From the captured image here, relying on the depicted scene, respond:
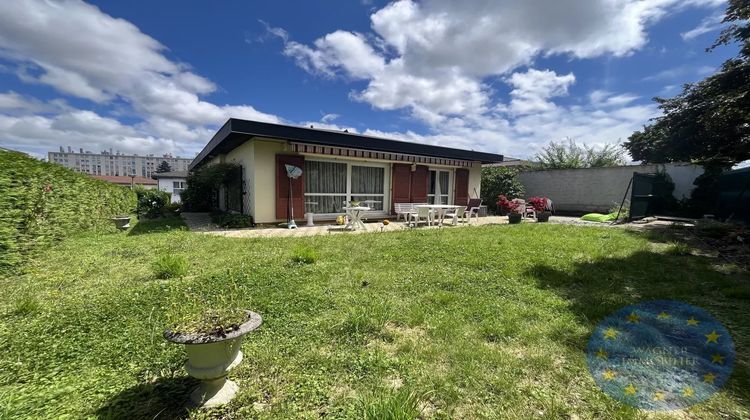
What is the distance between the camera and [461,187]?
1364 cm

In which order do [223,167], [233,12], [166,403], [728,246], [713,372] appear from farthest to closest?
[223,167] → [233,12] → [728,246] → [713,372] → [166,403]

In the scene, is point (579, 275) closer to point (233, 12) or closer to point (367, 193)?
point (367, 193)

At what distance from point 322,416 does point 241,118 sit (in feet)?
24.5

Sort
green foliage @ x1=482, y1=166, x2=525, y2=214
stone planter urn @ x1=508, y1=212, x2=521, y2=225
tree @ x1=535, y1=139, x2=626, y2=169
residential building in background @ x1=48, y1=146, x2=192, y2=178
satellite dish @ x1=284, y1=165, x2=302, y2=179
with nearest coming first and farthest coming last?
satellite dish @ x1=284, y1=165, x2=302, y2=179, stone planter urn @ x1=508, y1=212, x2=521, y2=225, green foliage @ x1=482, y1=166, x2=525, y2=214, tree @ x1=535, y1=139, x2=626, y2=169, residential building in background @ x1=48, y1=146, x2=192, y2=178

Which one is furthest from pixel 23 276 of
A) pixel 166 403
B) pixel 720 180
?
pixel 720 180

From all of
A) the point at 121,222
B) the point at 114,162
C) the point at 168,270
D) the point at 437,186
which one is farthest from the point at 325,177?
the point at 114,162

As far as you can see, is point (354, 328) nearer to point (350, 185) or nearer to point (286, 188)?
point (286, 188)

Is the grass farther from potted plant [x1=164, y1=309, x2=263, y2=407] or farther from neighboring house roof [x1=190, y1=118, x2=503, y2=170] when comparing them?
neighboring house roof [x1=190, y1=118, x2=503, y2=170]

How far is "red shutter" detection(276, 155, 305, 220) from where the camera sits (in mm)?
9109

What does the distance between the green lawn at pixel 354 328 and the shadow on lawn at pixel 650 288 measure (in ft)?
0.08

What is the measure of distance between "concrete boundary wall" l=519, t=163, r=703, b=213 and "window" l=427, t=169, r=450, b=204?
7090 mm

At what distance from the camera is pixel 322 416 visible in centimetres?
167

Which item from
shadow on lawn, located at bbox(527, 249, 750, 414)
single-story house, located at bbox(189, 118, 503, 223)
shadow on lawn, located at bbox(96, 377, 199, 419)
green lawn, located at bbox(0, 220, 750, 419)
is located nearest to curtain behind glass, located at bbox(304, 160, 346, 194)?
single-story house, located at bbox(189, 118, 503, 223)

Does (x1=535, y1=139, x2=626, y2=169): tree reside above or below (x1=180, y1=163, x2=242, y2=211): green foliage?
above
